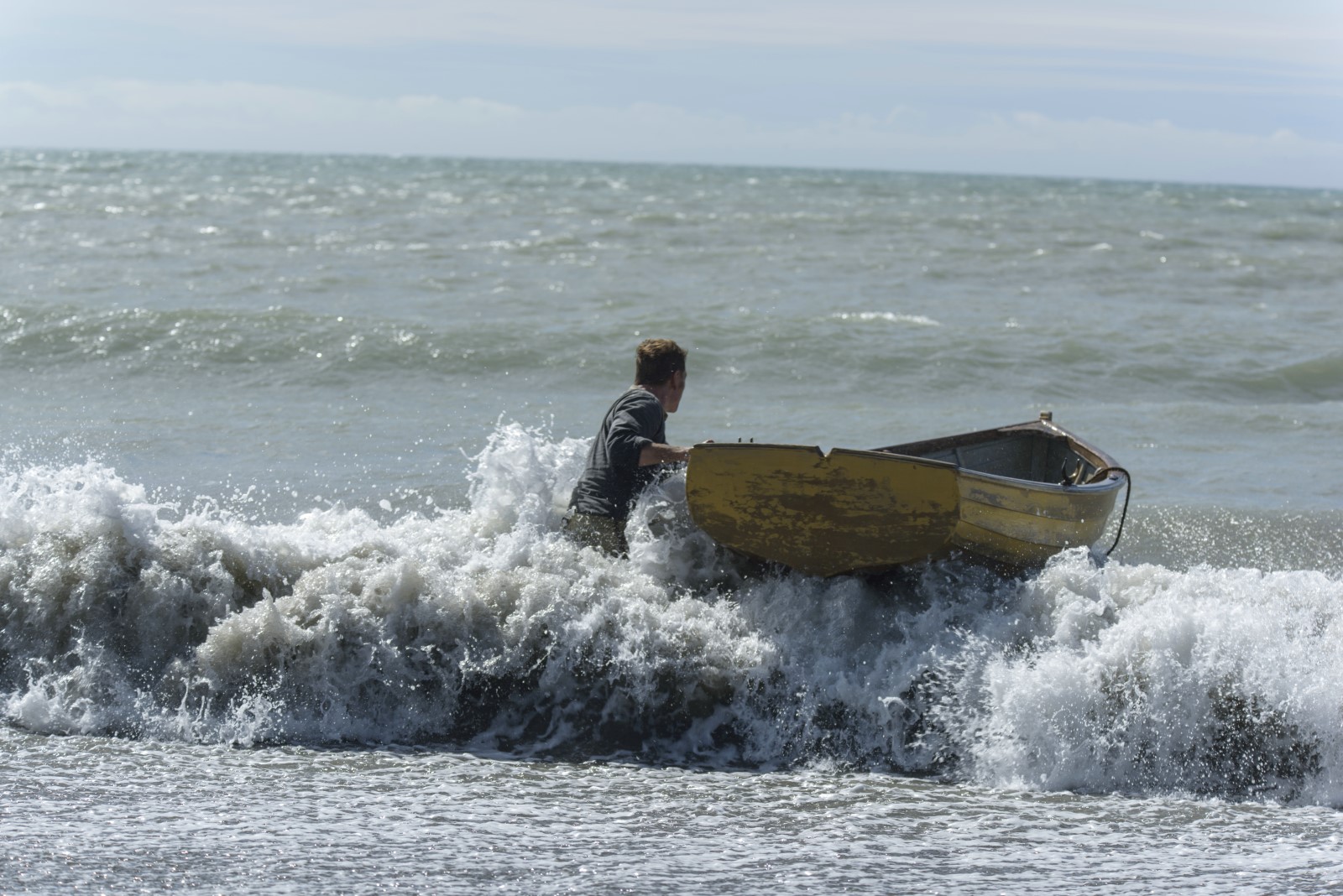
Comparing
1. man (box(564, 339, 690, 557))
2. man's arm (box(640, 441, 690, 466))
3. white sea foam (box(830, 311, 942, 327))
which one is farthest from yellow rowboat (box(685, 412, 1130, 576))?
white sea foam (box(830, 311, 942, 327))

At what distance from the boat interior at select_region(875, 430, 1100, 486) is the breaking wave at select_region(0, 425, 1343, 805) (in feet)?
4.56

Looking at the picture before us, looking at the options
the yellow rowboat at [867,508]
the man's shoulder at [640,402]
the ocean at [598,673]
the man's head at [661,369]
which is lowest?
the ocean at [598,673]

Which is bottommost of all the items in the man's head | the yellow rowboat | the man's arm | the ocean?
the ocean

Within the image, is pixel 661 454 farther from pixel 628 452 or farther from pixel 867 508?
pixel 867 508

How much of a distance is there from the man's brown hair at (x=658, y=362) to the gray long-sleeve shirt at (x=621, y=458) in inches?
2.9

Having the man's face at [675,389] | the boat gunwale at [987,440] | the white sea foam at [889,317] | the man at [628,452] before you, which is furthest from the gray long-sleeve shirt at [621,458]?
the white sea foam at [889,317]

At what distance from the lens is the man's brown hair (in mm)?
6840

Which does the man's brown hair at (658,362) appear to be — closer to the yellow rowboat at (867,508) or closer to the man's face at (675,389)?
the man's face at (675,389)

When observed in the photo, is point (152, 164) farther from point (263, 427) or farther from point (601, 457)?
point (601, 457)

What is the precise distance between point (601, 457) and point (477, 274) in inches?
580

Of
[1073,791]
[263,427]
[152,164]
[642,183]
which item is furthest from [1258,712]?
[152,164]

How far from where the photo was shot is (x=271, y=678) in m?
6.45

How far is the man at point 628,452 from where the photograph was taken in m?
6.77

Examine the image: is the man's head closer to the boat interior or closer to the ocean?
the ocean
